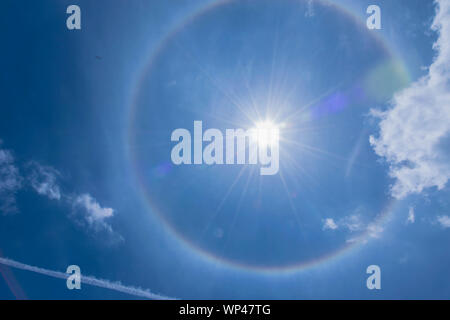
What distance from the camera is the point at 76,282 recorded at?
13609 mm
